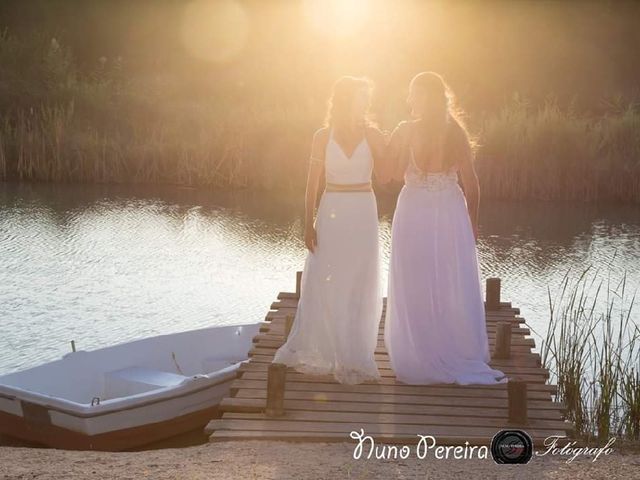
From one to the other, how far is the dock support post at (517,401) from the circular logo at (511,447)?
0.24 metres

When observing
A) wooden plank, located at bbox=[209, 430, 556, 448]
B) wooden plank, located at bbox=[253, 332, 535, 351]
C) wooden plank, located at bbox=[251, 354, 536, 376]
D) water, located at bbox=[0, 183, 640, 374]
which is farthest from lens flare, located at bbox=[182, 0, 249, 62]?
wooden plank, located at bbox=[209, 430, 556, 448]

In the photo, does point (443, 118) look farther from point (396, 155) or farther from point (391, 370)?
point (391, 370)

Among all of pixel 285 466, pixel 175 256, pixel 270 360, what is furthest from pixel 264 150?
pixel 285 466

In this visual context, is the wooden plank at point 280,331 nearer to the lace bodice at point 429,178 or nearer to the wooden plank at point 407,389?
the wooden plank at point 407,389

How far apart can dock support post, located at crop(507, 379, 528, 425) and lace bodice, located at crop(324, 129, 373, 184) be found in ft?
5.14

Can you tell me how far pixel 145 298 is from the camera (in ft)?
37.1

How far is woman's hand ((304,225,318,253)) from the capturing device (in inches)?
246

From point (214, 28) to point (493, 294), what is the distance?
2958cm

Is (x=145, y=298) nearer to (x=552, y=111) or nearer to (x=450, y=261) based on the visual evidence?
(x=450, y=261)

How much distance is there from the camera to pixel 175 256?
13688mm

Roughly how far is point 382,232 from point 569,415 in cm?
876

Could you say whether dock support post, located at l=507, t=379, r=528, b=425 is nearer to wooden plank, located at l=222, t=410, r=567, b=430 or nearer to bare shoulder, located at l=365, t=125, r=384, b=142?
wooden plank, located at l=222, t=410, r=567, b=430

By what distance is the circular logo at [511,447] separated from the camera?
5.17 m

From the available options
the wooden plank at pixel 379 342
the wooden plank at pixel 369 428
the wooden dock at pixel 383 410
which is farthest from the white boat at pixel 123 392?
the wooden plank at pixel 369 428
